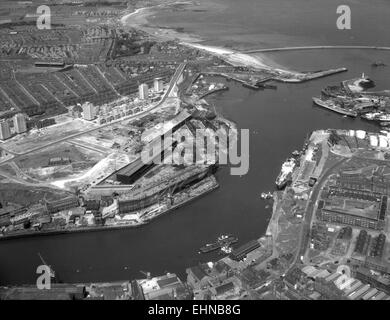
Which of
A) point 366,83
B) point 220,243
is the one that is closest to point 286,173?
point 220,243

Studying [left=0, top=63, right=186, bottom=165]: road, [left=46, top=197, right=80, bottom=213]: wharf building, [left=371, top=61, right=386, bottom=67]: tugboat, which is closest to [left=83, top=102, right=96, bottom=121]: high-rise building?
[left=0, top=63, right=186, bottom=165]: road

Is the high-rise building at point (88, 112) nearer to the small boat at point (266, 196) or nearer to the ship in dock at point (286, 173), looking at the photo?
the ship in dock at point (286, 173)

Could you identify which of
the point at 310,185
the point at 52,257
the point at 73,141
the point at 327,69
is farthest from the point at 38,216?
the point at 327,69

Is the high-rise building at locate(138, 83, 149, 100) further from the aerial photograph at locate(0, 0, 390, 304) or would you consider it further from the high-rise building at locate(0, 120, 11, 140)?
the high-rise building at locate(0, 120, 11, 140)

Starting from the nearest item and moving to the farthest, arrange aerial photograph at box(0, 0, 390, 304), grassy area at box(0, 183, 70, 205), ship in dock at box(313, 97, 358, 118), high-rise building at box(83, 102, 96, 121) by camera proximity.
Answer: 1. aerial photograph at box(0, 0, 390, 304)
2. grassy area at box(0, 183, 70, 205)
3. high-rise building at box(83, 102, 96, 121)
4. ship in dock at box(313, 97, 358, 118)

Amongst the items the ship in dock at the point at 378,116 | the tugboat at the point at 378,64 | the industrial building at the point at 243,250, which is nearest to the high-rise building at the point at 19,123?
the industrial building at the point at 243,250

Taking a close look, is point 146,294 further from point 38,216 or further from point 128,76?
point 128,76
